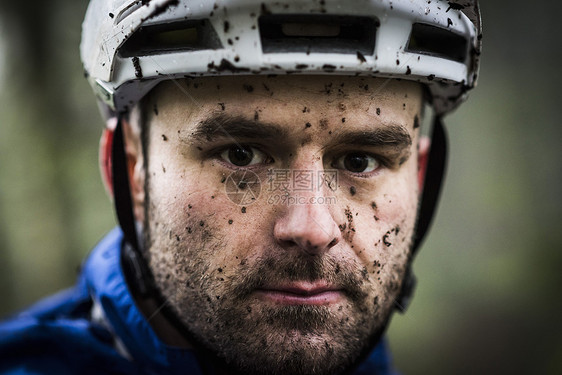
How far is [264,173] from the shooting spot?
146 cm

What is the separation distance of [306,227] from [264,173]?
0.82ft

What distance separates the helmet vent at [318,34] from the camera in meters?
1.36

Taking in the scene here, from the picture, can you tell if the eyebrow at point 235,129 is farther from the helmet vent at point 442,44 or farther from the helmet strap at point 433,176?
the helmet strap at point 433,176

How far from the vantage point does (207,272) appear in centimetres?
149

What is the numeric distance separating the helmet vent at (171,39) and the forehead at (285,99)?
0.12 metres

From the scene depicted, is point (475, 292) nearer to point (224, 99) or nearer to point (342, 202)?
point (342, 202)

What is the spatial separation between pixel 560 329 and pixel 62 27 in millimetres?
6160

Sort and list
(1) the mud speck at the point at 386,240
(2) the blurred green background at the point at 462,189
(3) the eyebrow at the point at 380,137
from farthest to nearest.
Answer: (2) the blurred green background at the point at 462,189 → (1) the mud speck at the point at 386,240 → (3) the eyebrow at the point at 380,137

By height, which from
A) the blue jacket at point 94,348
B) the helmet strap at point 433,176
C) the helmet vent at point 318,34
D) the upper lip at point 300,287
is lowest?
the blue jacket at point 94,348

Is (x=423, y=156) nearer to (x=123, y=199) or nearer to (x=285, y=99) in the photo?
(x=285, y=99)

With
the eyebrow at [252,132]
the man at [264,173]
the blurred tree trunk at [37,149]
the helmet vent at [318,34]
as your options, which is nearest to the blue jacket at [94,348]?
the man at [264,173]

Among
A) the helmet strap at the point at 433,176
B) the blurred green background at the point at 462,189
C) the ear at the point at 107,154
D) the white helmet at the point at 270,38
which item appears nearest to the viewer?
the white helmet at the point at 270,38

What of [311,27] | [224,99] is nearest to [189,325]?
[224,99]

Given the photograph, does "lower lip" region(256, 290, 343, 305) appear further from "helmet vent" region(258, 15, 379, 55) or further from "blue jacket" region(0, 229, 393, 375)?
"helmet vent" region(258, 15, 379, 55)
